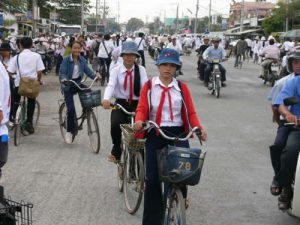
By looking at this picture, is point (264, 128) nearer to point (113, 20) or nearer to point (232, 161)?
point (232, 161)

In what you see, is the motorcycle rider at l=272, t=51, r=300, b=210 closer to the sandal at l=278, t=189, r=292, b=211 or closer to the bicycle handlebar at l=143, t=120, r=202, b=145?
the sandal at l=278, t=189, r=292, b=211

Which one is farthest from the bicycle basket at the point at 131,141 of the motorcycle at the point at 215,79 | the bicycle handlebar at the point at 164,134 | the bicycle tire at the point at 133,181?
the motorcycle at the point at 215,79

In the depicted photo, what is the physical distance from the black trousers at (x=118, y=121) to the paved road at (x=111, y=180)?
1.60ft

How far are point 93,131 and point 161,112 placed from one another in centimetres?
421

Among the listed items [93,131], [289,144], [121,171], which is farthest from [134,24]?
[289,144]

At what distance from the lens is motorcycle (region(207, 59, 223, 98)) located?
17.0 m

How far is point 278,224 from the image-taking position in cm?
596

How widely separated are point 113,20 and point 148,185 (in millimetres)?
172780

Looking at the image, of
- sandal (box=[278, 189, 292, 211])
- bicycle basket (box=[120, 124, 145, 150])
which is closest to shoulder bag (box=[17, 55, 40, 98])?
bicycle basket (box=[120, 124, 145, 150])

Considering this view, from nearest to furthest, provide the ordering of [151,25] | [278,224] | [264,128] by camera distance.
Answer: [278,224]
[264,128]
[151,25]

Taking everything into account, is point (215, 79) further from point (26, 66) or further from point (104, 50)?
point (26, 66)

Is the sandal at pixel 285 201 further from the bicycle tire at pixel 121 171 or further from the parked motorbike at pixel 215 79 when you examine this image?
the parked motorbike at pixel 215 79

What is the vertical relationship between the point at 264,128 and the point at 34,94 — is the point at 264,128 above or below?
below

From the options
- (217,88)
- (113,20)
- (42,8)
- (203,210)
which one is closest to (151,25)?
(113,20)
